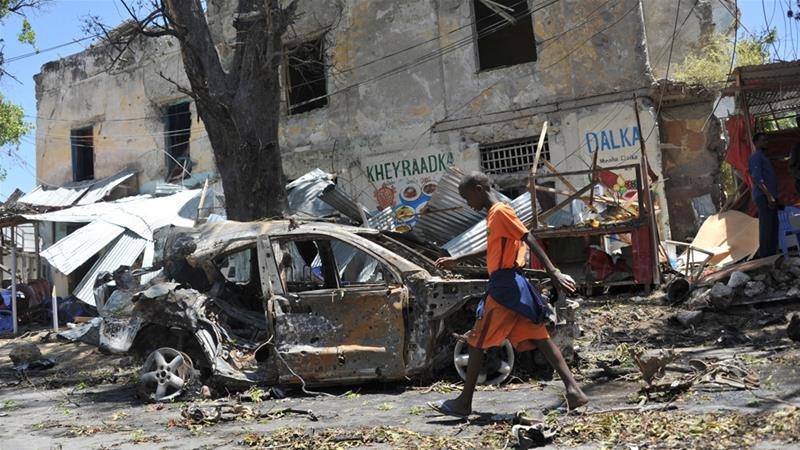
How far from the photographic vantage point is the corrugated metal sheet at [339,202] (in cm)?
1416

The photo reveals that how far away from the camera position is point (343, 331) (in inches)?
248

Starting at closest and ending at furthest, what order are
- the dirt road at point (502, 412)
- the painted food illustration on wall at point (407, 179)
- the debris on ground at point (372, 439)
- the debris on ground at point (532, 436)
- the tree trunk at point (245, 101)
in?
the debris on ground at point (532, 436) → the dirt road at point (502, 412) → the debris on ground at point (372, 439) → the tree trunk at point (245, 101) → the painted food illustration on wall at point (407, 179)

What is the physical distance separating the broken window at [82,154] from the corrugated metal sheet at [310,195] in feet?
31.7

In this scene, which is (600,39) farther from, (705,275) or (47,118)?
(47,118)

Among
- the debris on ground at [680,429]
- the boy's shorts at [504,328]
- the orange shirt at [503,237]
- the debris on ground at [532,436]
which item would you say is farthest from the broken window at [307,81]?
the debris on ground at [532,436]

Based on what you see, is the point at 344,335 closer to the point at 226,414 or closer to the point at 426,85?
the point at 226,414

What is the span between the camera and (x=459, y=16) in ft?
50.8

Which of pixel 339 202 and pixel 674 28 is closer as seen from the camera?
pixel 339 202

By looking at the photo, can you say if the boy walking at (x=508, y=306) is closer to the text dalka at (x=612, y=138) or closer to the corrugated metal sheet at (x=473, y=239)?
the corrugated metal sheet at (x=473, y=239)

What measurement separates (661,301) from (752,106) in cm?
347

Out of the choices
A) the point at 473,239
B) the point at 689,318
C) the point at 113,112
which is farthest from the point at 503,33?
the point at 113,112

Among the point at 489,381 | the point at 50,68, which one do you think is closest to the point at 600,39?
the point at 489,381

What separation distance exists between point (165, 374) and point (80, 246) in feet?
30.8

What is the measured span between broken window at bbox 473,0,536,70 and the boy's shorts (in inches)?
436
